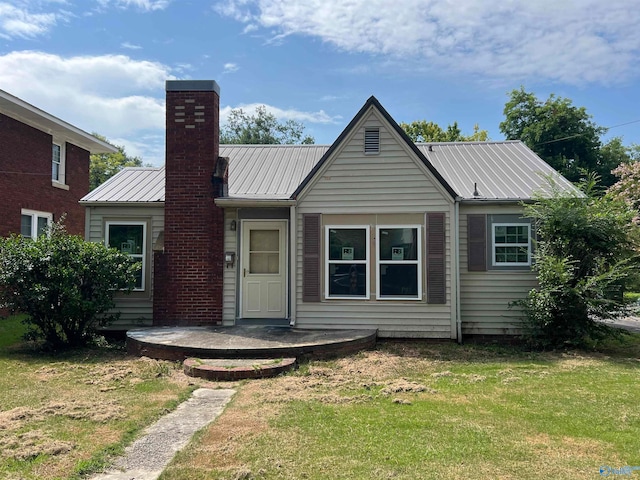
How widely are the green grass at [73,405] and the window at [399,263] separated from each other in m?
4.11

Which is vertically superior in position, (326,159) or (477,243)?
(326,159)

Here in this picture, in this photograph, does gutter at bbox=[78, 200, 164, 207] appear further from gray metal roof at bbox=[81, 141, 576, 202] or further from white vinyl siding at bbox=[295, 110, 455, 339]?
white vinyl siding at bbox=[295, 110, 455, 339]

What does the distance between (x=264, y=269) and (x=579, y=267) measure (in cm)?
605

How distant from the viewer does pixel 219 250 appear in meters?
9.50

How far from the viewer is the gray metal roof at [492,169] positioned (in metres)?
9.55

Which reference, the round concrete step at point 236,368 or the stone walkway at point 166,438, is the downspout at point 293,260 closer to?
the round concrete step at point 236,368

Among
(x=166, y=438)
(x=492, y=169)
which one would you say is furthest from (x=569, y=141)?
(x=166, y=438)

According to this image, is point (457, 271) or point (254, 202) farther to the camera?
point (254, 202)

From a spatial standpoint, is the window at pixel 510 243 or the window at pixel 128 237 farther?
the window at pixel 128 237

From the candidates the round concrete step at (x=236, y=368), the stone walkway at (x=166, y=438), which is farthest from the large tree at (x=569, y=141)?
the stone walkway at (x=166, y=438)

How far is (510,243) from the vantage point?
9.28 metres

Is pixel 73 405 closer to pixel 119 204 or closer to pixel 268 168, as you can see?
pixel 119 204

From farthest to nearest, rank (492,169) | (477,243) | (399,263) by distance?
(492,169) → (477,243) → (399,263)

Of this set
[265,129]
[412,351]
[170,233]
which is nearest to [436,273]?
[412,351]
